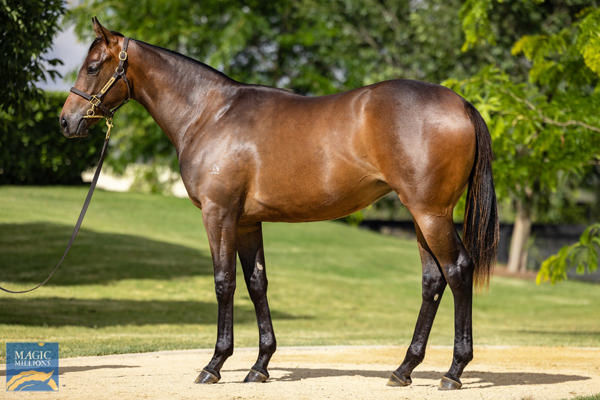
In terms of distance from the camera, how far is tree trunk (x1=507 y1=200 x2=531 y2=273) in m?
28.5

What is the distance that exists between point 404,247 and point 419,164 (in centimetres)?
2372

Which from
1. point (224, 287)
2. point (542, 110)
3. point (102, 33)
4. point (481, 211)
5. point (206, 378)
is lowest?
point (206, 378)

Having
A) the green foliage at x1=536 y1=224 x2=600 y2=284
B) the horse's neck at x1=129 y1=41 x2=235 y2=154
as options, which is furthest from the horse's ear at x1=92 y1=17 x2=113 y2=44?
the green foliage at x1=536 y1=224 x2=600 y2=284

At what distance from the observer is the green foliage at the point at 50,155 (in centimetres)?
2578

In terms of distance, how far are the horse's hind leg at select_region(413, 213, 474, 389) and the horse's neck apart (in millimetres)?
2069

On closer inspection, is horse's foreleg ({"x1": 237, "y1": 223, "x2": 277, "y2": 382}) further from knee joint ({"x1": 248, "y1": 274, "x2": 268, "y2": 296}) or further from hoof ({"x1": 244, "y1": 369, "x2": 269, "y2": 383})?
hoof ({"x1": 244, "y1": 369, "x2": 269, "y2": 383})

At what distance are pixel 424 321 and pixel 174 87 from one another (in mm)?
2881

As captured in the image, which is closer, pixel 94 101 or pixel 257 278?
pixel 94 101

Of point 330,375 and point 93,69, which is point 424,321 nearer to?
→ point 330,375

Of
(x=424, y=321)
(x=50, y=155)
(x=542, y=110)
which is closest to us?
(x=424, y=321)

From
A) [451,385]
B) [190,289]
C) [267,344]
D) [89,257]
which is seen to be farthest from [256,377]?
[89,257]

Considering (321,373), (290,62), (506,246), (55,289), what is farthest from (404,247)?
(321,373)

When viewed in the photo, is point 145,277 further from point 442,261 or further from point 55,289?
point 442,261

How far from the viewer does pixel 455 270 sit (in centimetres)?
587
